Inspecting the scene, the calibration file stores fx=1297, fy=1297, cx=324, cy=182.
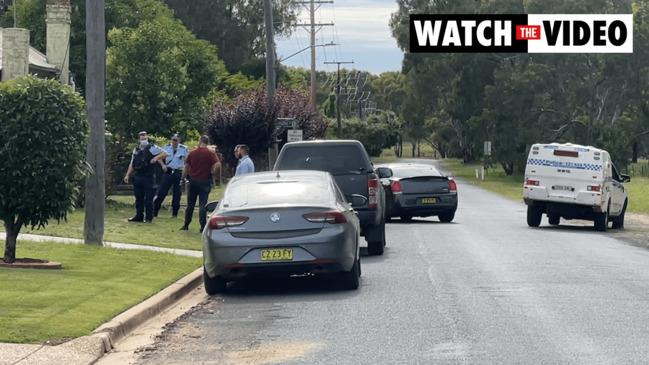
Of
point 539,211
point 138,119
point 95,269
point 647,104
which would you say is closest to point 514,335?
point 95,269

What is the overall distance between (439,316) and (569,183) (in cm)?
1906

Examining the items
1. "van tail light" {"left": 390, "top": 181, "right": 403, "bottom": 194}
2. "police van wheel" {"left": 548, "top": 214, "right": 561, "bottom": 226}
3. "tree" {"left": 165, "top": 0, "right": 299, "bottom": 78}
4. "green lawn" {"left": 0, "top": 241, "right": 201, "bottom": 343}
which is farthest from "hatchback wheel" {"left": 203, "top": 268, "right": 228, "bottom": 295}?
"tree" {"left": 165, "top": 0, "right": 299, "bottom": 78}

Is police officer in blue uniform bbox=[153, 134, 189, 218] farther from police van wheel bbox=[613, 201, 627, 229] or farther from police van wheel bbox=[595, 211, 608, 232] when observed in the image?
police van wheel bbox=[613, 201, 627, 229]

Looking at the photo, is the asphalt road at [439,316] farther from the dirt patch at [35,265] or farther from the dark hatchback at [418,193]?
the dark hatchback at [418,193]

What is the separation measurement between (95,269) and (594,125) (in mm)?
72360

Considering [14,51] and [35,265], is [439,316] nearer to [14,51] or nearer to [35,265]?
[35,265]

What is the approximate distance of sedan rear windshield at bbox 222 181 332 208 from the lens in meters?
16.0

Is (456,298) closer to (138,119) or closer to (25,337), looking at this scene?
(25,337)

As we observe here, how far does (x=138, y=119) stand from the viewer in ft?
132

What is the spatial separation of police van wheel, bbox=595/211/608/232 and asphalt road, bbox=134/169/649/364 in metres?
10.0

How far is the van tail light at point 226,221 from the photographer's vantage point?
15734mm

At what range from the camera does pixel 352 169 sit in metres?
22.0

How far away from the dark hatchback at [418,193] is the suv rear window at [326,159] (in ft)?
32.7

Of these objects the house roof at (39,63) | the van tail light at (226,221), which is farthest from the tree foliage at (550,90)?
the van tail light at (226,221)
